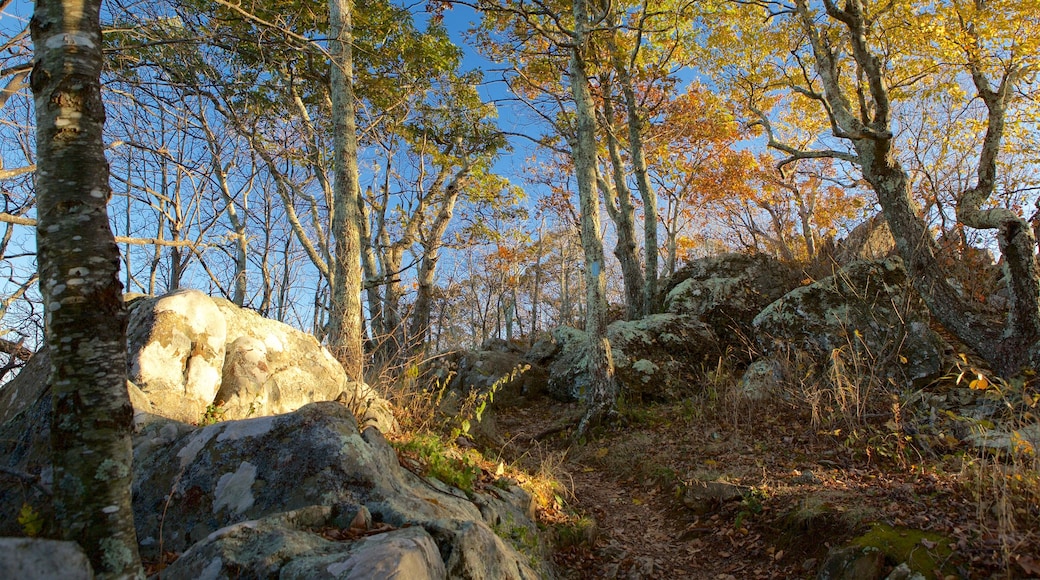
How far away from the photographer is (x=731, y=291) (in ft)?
32.4

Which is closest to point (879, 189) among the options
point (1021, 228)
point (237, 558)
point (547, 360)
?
point (1021, 228)

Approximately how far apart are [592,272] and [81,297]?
646cm

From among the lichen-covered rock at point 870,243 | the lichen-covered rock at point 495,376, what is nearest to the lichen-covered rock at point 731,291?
the lichen-covered rock at point 870,243

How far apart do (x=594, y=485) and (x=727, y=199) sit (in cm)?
1516

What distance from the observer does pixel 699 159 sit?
17844mm

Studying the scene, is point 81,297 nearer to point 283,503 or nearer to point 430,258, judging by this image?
point 283,503

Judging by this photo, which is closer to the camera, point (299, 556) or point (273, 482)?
point (299, 556)

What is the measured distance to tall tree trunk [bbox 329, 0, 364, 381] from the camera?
6.22m

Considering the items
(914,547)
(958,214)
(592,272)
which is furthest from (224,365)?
(958,214)

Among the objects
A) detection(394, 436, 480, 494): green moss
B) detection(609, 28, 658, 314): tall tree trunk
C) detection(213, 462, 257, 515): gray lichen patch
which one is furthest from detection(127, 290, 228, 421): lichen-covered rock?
detection(609, 28, 658, 314): tall tree trunk

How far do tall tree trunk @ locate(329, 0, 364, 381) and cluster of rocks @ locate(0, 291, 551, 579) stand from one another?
1.76 meters

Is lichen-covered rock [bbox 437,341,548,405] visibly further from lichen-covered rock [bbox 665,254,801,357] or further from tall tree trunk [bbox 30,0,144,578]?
tall tree trunk [bbox 30,0,144,578]

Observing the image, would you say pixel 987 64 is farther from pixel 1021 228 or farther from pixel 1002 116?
pixel 1021 228

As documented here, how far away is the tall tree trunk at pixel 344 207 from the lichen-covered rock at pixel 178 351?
2.08 metres
